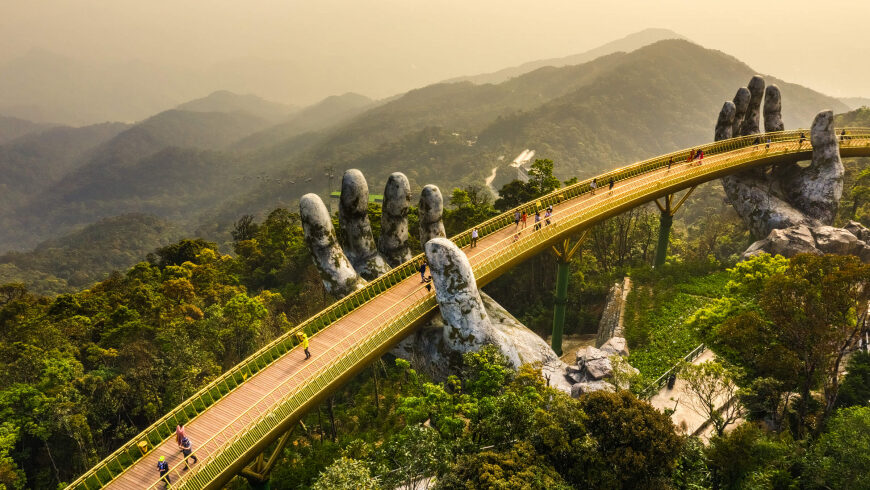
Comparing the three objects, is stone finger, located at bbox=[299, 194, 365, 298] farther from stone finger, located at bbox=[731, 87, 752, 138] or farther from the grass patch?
stone finger, located at bbox=[731, 87, 752, 138]

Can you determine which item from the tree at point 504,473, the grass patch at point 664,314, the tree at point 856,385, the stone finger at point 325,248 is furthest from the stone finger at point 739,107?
the tree at point 504,473

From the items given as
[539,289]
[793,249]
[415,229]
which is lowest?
[539,289]

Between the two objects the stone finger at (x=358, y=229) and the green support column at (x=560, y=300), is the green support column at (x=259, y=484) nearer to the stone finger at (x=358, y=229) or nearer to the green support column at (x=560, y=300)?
the stone finger at (x=358, y=229)

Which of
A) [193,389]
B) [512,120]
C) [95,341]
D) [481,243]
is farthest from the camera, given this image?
[512,120]

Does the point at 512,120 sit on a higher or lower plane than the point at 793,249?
higher

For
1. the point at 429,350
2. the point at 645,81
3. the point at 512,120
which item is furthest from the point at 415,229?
the point at 645,81

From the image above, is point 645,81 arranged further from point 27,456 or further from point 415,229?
point 27,456

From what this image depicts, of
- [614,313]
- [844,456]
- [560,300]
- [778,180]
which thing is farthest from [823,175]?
[844,456]
